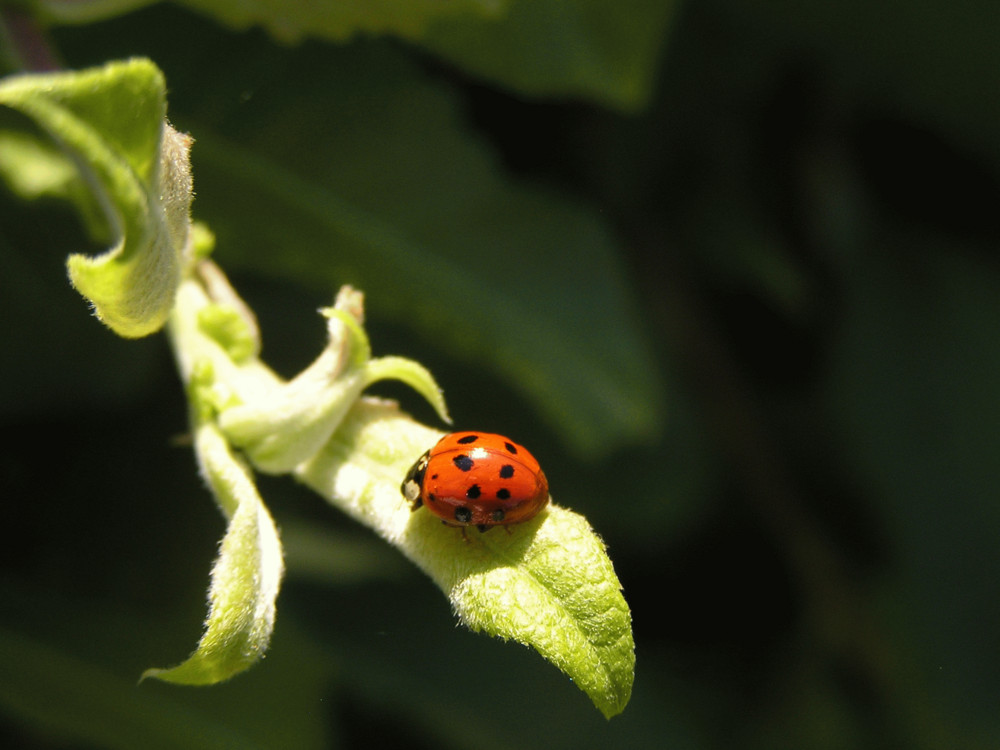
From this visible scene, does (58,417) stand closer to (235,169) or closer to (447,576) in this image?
(235,169)

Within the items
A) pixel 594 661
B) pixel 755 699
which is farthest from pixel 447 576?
pixel 755 699

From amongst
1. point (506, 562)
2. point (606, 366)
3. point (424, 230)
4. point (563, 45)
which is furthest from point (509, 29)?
point (506, 562)

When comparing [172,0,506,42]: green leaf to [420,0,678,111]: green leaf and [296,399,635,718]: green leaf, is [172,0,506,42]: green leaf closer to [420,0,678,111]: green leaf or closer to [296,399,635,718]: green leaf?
[420,0,678,111]: green leaf

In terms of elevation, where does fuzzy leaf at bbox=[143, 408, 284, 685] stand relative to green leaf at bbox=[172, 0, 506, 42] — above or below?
below

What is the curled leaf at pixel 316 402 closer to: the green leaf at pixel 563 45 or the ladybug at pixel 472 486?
the ladybug at pixel 472 486

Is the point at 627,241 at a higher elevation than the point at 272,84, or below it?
below

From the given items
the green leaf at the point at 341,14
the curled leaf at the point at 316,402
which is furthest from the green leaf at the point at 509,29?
the curled leaf at the point at 316,402

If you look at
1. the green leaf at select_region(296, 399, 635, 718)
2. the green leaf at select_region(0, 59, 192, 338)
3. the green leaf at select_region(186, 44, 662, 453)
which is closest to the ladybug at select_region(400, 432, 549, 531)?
the green leaf at select_region(296, 399, 635, 718)
